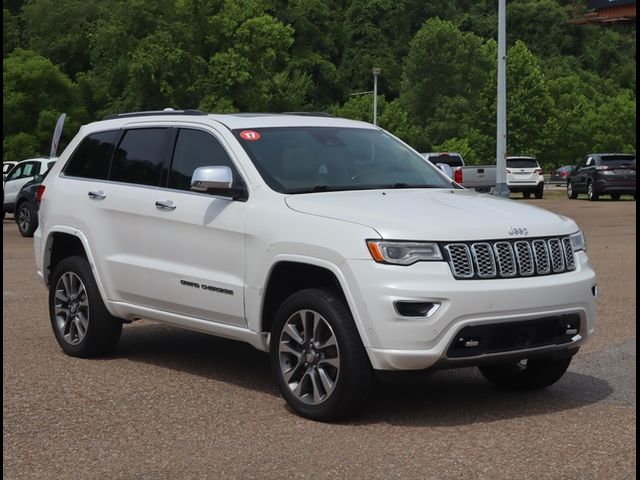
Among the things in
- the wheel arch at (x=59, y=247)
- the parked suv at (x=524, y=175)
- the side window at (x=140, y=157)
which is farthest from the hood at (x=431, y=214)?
the parked suv at (x=524, y=175)

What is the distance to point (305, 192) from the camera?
7.52 metres

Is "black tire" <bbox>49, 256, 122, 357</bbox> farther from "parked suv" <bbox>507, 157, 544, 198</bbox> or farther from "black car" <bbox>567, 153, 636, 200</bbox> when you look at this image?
"parked suv" <bbox>507, 157, 544, 198</bbox>

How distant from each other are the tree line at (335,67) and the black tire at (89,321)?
59784mm

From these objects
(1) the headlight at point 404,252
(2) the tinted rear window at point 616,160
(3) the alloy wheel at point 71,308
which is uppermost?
(1) the headlight at point 404,252

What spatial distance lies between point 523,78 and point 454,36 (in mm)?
19211

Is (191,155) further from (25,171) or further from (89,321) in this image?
(25,171)

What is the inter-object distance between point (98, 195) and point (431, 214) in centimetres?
298

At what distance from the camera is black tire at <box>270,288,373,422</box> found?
6672 mm

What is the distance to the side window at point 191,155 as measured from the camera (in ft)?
26.4

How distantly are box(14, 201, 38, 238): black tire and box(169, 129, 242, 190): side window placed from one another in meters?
18.6

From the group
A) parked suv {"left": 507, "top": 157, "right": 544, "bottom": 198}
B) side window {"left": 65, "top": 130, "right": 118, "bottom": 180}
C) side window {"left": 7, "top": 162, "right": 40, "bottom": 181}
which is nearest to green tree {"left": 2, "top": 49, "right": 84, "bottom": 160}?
parked suv {"left": 507, "top": 157, "right": 544, "bottom": 198}

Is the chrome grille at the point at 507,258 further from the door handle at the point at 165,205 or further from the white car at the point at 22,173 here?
the white car at the point at 22,173

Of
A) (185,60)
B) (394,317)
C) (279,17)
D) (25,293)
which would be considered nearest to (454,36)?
(279,17)

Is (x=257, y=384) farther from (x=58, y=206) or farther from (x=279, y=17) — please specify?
(x=279, y=17)
